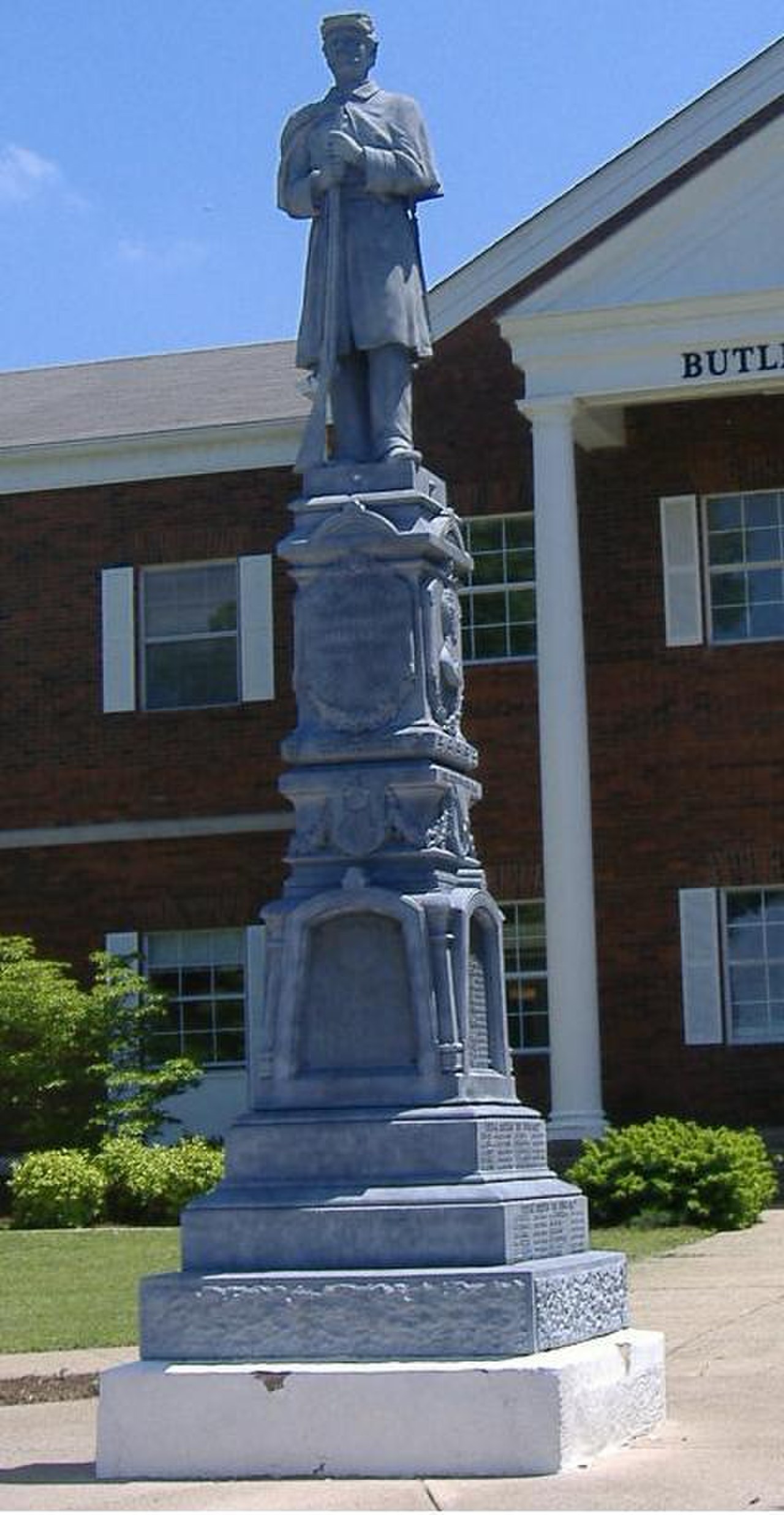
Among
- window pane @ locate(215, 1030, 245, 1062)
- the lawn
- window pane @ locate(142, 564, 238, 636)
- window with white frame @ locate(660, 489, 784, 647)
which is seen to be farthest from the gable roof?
the lawn

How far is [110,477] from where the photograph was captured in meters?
26.4

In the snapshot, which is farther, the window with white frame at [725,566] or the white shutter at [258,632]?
the white shutter at [258,632]

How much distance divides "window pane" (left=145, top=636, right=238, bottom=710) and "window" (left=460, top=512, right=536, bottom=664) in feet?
8.61

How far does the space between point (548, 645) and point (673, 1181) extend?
5.62 metres

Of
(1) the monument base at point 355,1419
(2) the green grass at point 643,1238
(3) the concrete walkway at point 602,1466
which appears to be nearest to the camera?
(3) the concrete walkway at point 602,1466

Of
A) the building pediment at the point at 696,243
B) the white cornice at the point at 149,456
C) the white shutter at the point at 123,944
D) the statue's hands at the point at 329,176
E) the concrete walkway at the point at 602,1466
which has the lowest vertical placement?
the concrete walkway at the point at 602,1466

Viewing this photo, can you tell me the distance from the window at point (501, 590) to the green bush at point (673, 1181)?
6769 mm

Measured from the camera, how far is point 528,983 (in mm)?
24094

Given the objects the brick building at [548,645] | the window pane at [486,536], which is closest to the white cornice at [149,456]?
the brick building at [548,645]

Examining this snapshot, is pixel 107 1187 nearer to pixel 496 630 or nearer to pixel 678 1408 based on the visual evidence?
pixel 496 630

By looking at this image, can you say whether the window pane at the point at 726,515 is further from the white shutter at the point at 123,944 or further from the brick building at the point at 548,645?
the white shutter at the point at 123,944

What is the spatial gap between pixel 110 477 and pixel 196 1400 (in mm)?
18528

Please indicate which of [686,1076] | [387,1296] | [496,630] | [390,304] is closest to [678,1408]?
[387,1296]

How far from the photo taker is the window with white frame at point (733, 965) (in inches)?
921
